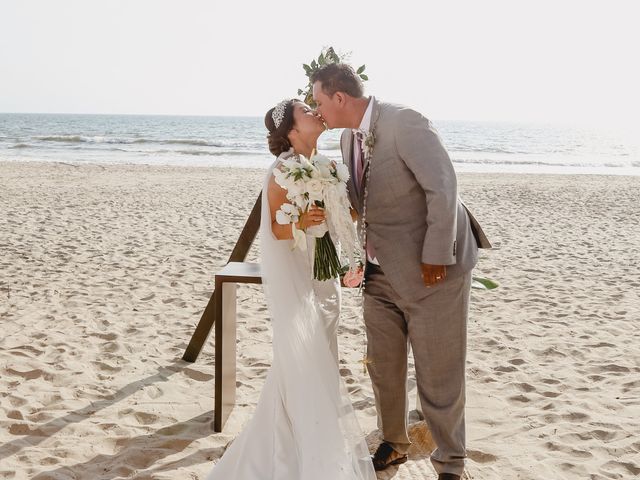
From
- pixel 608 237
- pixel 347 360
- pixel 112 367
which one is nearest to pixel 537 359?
pixel 347 360

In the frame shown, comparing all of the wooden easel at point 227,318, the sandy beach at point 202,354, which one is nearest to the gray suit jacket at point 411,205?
the wooden easel at point 227,318

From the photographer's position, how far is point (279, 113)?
3584mm

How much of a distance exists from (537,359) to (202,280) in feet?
13.2

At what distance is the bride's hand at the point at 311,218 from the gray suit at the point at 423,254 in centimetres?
25

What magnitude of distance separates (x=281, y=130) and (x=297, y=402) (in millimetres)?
1480

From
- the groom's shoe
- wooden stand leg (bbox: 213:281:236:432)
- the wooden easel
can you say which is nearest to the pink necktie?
the wooden easel

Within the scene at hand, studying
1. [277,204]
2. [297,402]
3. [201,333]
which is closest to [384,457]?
[297,402]

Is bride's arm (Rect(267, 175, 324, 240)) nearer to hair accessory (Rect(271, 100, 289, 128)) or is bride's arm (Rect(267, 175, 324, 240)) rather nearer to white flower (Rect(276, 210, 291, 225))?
white flower (Rect(276, 210, 291, 225))

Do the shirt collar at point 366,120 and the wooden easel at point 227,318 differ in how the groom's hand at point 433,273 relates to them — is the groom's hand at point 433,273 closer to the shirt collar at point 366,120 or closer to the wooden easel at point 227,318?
the shirt collar at point 366,120

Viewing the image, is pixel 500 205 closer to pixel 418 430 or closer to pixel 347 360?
pixel 347 360

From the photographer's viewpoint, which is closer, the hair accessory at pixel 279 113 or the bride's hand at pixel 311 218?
the bride's hand at pixel 311 218

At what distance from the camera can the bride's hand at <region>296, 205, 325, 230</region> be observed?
3275 millimetres

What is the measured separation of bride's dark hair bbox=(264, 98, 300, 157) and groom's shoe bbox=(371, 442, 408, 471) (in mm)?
1776

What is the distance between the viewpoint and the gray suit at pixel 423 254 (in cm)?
310
